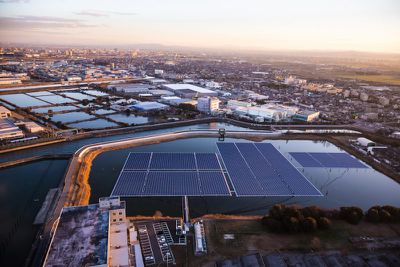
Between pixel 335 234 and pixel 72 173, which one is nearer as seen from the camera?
pixel 335 234

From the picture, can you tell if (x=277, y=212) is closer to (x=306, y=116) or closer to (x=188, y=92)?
(x=306, y=116)

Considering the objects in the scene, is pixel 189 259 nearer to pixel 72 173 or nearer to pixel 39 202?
pixel 39 202

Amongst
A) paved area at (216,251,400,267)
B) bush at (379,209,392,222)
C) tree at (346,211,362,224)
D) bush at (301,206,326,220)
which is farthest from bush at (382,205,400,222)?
bush at (301,206,326,220)

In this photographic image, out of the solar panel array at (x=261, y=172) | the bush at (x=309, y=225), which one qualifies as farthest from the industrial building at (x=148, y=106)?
the bush at (x=309, y=225)

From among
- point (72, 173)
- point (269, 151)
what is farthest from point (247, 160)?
point (72, 173)

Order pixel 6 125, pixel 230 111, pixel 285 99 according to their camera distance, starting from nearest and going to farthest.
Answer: pixel 6 125 < pixel 230 111 < pixel 285 99

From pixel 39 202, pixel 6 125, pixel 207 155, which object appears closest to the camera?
pixel 39 202
